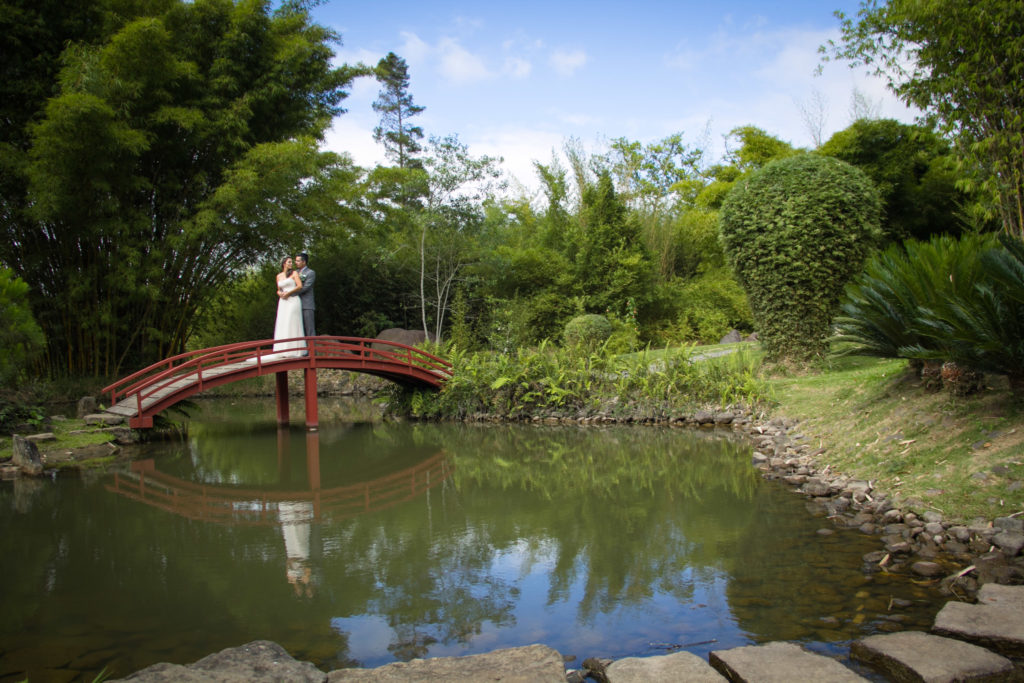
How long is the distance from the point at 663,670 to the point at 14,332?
9006mm

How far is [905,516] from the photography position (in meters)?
4.83

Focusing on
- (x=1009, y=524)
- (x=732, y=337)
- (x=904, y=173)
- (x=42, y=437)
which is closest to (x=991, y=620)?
(x=1009, y=524)

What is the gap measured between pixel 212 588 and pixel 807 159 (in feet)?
32.2

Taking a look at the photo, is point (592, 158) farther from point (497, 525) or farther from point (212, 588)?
point (212, 588)

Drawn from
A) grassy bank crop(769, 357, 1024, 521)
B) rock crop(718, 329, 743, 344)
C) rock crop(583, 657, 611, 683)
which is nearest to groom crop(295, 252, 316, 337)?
grassy bank crop(769, 357, 1024, 521)

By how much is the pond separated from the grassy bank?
74cm

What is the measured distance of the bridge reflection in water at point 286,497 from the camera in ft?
19.1

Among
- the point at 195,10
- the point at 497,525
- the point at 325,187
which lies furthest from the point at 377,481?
the point at 195,10

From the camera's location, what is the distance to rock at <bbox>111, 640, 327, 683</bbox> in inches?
106

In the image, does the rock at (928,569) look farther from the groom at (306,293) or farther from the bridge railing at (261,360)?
the groom at (306,293)

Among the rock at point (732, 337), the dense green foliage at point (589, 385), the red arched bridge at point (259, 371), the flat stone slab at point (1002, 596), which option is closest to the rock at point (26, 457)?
the red arched bridge at point (259, 371)

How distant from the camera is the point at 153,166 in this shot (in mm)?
12359

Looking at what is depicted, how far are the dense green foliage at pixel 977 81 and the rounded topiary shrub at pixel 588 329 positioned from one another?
8253 mm

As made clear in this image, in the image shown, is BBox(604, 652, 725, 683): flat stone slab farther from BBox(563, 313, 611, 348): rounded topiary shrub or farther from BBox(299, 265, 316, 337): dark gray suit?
BBox(563, 313, 611, 348): rounded topiary shrub
